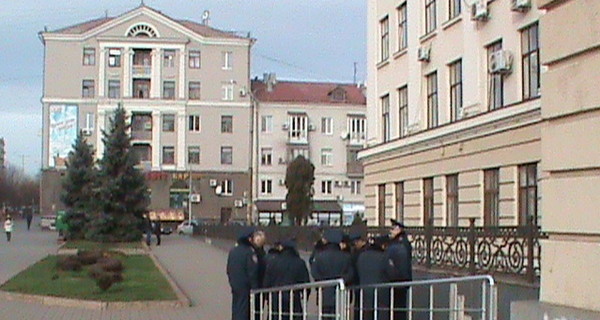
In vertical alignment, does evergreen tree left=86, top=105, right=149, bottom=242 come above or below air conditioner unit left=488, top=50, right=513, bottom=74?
below

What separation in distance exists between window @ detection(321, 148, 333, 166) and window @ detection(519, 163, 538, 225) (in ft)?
187

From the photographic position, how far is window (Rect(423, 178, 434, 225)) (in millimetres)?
28234

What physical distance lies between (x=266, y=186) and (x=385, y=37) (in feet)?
151

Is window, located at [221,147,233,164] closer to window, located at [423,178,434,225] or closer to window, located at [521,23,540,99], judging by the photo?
window, located at [423,178,434,225]

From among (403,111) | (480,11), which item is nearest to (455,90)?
(480,11)

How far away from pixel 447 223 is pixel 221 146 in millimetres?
52551

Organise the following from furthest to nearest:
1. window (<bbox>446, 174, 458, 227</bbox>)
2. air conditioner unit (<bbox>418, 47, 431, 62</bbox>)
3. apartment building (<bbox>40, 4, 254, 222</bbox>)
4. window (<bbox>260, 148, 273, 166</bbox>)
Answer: window (<bbox>260, 148, 273, 166</bbox>) → apartment building (<bbox>40, 4, 254, 222</bbox>) → air conditioner unit (<bbox>418, 47, 431, 62</bbox>) → window (<bbox>446, 174, 458, 227</bbox>)

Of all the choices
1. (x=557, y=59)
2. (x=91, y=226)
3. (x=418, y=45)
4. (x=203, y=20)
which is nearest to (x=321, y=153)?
(x=203, y=20)

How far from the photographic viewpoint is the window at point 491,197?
23609 millimetres

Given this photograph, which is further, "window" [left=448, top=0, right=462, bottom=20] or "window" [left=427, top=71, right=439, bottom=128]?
"window" [left=427, top=71, right=439, bottom=128]

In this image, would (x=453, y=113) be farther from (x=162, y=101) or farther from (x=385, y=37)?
(x=162, y=101)

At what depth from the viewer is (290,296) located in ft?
42.3

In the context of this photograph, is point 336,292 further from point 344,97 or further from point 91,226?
point 344,97

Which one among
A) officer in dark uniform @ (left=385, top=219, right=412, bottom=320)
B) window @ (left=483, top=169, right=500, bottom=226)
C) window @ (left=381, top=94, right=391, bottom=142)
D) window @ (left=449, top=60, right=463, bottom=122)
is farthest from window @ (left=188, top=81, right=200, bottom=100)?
officer in dark uniform @ (left=385, top=219, right=412, bottom=320)
